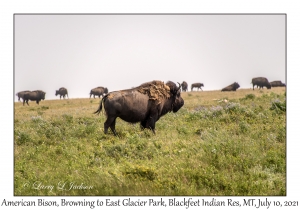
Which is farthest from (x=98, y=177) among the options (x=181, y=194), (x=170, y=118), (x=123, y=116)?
(x=170, y=118)

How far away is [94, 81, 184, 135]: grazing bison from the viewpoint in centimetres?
1135

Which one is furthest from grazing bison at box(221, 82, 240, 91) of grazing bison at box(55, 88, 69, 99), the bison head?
the bison head

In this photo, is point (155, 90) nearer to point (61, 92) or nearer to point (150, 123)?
point (150, 123)

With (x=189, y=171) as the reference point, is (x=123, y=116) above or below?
above

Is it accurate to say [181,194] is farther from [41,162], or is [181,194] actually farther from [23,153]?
[23,153]

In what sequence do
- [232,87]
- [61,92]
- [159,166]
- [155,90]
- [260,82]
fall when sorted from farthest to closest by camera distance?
[61,92] → [232,87] → [260,82] → [155,90] → [159,166]

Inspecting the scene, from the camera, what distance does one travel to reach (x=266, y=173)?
6172mm

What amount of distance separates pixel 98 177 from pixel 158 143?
2.91 m

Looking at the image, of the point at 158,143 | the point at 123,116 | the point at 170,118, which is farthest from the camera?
the point at 170,118

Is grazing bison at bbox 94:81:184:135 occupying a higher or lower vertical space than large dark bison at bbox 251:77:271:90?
lower

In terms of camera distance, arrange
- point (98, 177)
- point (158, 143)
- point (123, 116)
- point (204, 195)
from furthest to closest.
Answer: point (123, 116) → point (158, 143) → point (98, 177) → point (204, 195)

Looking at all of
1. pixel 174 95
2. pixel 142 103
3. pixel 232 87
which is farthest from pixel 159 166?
pixel 232 87

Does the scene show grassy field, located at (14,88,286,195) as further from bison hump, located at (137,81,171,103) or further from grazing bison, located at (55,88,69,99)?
grazing bison, located at (55,88,69,99)

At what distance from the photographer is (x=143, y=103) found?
11.8 meters
